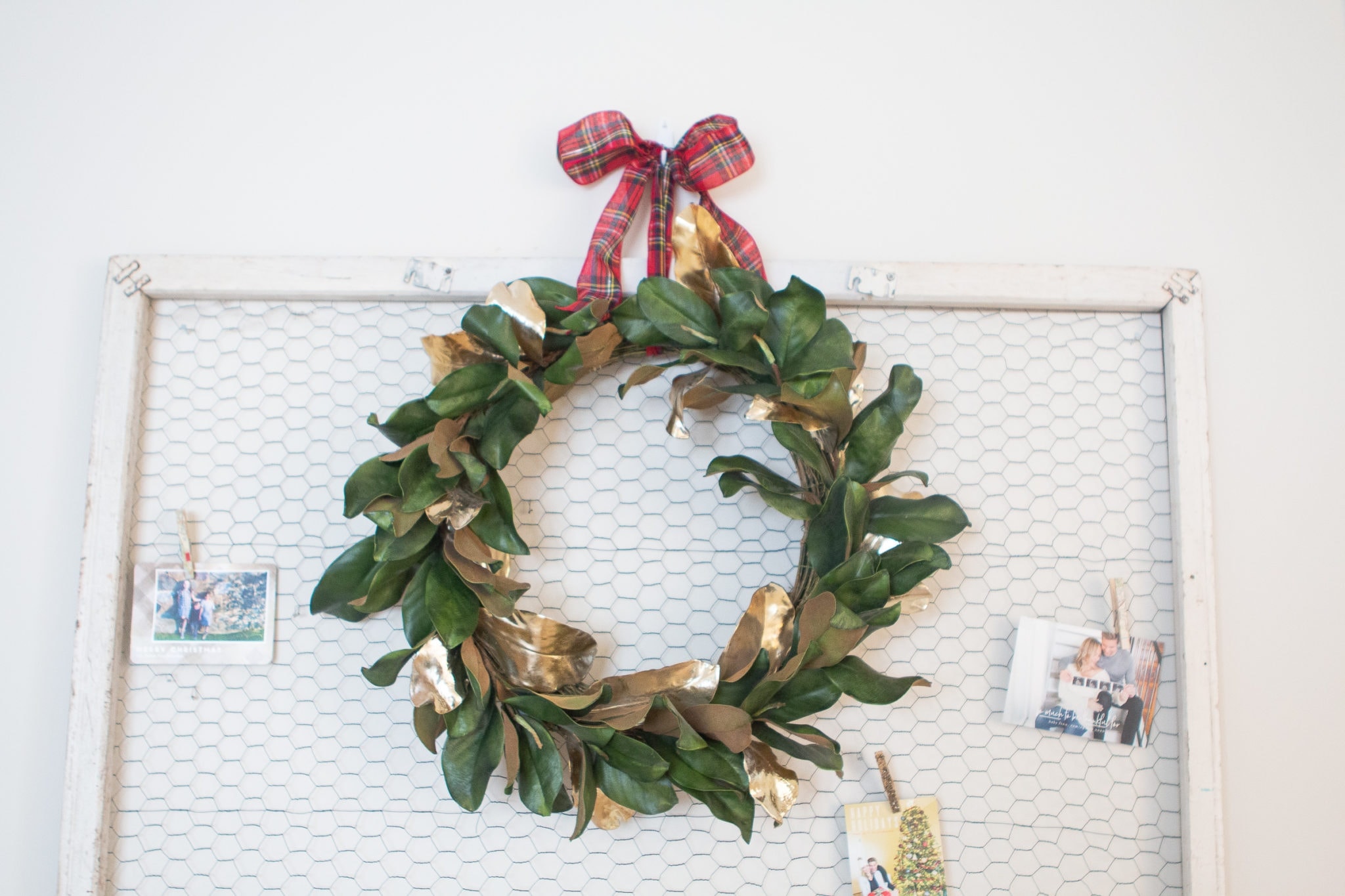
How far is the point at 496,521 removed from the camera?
698 millimetres

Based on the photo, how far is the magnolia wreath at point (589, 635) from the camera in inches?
26.2

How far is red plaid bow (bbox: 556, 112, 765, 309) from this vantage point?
76 cm

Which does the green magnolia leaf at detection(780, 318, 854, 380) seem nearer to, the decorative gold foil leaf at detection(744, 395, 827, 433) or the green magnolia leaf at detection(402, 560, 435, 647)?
the decorative gold foil leaf at detection(744, 395, 827, 433)

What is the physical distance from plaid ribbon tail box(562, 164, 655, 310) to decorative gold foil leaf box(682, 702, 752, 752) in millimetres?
370

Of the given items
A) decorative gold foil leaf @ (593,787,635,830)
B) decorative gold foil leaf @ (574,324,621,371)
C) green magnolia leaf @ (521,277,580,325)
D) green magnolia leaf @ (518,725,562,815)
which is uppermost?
green magnolia leaf @ (521,277,580,325)

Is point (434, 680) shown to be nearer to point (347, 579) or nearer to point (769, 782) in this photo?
point (347, 579)

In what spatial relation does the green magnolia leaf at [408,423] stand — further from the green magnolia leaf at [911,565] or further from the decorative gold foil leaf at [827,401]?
the green magnolia leaf at [911,565]

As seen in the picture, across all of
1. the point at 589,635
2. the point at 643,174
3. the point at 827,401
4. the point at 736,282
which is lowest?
the point at 589,635

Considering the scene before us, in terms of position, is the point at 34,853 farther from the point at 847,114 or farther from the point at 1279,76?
the point at 1279,76

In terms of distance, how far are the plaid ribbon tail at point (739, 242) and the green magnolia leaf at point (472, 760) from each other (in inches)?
18.3

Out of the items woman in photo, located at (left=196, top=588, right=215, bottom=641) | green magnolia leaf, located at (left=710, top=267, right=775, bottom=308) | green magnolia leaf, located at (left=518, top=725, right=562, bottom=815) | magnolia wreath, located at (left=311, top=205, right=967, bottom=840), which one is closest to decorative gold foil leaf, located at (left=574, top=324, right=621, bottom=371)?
magnolia wreath, located at (left=311, top=205, right=967, bottom=840)

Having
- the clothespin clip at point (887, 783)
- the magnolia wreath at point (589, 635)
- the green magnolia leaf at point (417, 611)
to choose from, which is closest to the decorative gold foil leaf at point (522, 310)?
the magnolia wreath at point (589, 635)

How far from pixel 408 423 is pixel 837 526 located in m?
0.38

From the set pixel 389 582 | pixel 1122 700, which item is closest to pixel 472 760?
pixel 389 582
